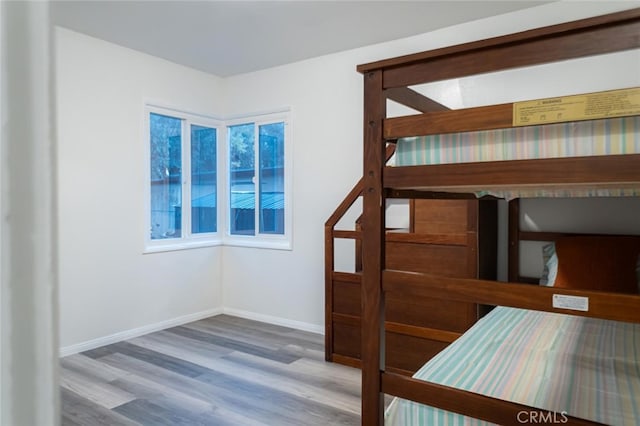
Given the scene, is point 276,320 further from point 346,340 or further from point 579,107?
point 579,107

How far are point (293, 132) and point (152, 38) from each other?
1.37 metres

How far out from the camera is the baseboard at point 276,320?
3.67m

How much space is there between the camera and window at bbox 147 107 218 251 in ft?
12.3

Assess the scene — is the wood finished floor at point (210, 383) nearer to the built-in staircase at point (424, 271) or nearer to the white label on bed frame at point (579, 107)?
the built-in staircase at point (424, 271)

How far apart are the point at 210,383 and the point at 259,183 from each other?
2.08m

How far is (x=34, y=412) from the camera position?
0.33 meters

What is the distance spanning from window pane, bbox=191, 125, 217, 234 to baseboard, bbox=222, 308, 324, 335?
0.89 m

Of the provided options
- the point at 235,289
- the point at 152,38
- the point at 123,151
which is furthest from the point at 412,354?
the point at 152,38

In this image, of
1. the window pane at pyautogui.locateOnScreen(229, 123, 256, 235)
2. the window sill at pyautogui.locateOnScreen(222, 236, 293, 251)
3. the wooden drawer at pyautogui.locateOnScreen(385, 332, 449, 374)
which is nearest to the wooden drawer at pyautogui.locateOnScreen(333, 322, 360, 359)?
the wooden drawer at pyautogui.locateOnScreen(385, 332, 449, 374)

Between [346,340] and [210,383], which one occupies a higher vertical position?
[346,340]

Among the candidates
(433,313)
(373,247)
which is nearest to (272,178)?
(433,313)

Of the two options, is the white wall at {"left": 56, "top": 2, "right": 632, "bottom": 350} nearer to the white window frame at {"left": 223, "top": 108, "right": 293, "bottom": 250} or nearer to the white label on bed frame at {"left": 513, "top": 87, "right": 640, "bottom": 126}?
the white window frame at {"left": 223, "top": 108, "right": 293, "bottom": 250}

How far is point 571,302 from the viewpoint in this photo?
0.95 meters

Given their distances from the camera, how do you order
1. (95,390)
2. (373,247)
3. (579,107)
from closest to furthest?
(579,107), (373,247), (95,390)
